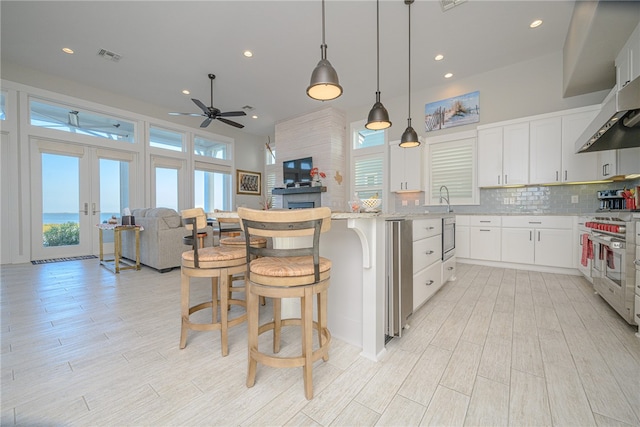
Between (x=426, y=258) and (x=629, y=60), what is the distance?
297 centimetres

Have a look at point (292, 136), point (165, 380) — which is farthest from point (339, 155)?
point (165, 380)

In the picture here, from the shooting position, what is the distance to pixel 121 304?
2.42 metres

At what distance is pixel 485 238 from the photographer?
4051mm

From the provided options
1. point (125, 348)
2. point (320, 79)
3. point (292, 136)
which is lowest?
point (125, 348)

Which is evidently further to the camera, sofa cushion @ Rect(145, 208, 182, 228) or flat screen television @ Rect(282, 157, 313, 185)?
flat screen television @ Rect(282, 157, 313, 185)

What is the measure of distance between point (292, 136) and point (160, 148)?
3.34 meters

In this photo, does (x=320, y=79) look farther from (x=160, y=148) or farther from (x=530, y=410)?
(x=160, y=148)

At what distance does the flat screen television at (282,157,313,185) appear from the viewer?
21.3 feet

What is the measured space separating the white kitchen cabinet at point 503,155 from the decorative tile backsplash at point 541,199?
0.93 ft

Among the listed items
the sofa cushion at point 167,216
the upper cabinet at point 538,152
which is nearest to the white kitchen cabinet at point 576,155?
the upper cabinet at point 538,152

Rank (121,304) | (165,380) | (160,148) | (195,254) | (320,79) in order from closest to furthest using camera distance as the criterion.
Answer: (165,380) < (195,254) < (320,79) < (121,304) < (160,148)

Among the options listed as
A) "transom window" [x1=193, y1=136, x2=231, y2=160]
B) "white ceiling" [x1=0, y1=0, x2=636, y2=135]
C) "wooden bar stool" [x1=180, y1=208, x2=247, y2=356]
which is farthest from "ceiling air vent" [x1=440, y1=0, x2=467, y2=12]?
"transom window" [x1=193, y1=136, x2=231, y2=160]

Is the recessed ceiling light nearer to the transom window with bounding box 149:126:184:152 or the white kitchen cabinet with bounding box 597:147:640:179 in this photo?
the white kitchen cabinet with bounding box 597:147:640:179

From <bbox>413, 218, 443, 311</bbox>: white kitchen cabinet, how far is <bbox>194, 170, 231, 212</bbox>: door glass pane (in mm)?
6508
